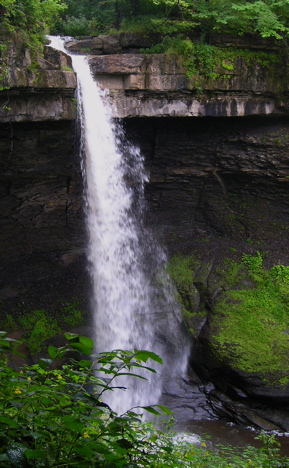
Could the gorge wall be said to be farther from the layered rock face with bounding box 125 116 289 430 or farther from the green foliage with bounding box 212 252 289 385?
the green foliage with bounding box 212 252 289 385

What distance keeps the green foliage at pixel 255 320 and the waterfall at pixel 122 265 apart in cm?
110

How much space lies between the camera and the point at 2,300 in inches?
385

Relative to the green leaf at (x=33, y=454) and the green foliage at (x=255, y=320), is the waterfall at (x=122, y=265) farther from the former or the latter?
the green leaf at (x=33, y=454)

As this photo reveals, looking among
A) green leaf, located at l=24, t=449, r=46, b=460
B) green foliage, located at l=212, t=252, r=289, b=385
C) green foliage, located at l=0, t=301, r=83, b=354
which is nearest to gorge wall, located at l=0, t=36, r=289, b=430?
green foliage, located at l=0, t=301, r=83, b=354

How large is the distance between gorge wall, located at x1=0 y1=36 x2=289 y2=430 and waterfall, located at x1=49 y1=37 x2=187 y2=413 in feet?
1.20

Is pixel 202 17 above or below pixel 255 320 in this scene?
above

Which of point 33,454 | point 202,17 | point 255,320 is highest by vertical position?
point 202,17

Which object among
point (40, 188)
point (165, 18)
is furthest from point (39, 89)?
point (165, 18)

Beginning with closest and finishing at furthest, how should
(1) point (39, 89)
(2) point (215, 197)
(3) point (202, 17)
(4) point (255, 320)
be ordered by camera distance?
(1) point (39, 89) < (3) point (202, 17) < (4) point (255, 320) < (2) point (215, 197)

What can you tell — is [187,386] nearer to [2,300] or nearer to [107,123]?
[2,300]

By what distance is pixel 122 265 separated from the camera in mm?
10133

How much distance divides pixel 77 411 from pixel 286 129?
954 cm

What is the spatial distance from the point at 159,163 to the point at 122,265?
2714mm

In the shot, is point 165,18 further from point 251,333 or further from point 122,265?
point 251,333
